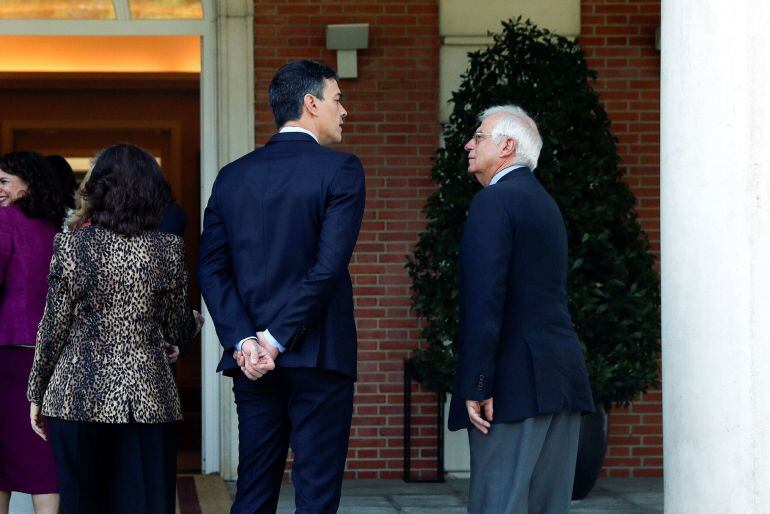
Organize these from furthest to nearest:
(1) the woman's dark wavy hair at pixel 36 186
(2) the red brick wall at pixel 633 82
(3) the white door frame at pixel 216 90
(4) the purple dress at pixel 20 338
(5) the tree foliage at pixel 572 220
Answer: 1. (2) the red brick wall at pixel 633 82
2. (3) the white door frame at pixel 216 90
3. (5) the tree foliage at pixel 572 220
4. (1) the woman's dark wavy hair at pixel 36 186
5. (4) the purple dress at pixel 20 338

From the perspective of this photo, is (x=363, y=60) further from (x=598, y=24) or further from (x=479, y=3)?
(x=598, y=24)

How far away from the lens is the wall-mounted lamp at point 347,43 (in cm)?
695

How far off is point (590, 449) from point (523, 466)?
2673mm

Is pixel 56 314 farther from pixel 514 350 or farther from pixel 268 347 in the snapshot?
pixel 514 350

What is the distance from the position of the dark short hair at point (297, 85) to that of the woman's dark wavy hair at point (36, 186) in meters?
1.42

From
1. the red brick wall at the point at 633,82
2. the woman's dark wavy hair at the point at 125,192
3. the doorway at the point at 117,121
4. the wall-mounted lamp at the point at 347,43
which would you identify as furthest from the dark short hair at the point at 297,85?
the doorway at the point at 117,121

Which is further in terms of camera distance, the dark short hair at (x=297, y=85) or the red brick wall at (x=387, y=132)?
the red brick wall at (x=387, y=132)

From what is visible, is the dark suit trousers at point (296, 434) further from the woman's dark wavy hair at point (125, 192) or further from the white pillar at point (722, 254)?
the white pillar at point (722, 254)

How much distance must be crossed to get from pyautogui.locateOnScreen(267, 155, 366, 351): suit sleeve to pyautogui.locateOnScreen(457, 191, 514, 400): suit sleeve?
35 centimetres

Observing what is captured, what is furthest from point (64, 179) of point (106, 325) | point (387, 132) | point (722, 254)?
point (722, 254)

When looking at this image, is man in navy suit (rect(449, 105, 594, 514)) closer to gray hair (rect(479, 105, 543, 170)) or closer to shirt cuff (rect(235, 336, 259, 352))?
gray hair (rect(479, 105, 543, 170))

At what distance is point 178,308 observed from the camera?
150 inches

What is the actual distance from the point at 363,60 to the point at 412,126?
0.47 m

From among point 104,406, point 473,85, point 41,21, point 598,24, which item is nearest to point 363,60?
point 473,85
